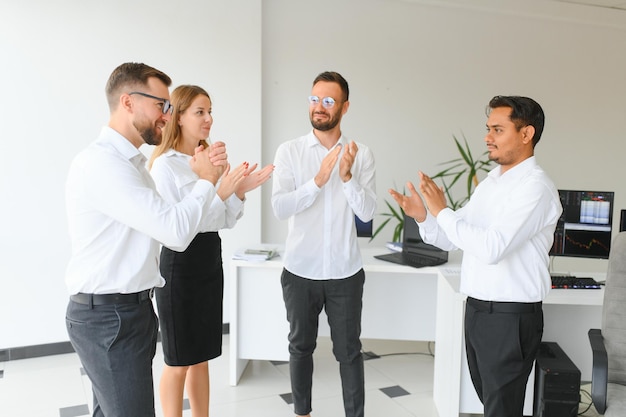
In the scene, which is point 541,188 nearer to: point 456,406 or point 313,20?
point 456,406

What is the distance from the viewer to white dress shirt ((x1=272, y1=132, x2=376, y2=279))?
8.61ft

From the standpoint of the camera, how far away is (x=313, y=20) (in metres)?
4.86

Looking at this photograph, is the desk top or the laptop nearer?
the desk top

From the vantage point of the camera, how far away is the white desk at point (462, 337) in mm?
2900

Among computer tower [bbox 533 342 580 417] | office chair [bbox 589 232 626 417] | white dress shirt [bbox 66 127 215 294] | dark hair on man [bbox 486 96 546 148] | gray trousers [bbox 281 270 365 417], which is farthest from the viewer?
computer tower [bbox 533 342 580 417]

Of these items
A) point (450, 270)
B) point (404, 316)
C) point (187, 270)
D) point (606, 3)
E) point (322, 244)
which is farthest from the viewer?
point (606, 3)

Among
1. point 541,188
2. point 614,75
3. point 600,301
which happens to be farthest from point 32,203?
point 614,75

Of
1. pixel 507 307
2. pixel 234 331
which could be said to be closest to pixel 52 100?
pixel 234 331

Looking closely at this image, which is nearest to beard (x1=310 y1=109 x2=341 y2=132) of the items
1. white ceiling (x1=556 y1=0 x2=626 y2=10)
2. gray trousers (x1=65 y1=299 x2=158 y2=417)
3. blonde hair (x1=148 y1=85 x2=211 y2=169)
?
blonde hair (x1=148 y1=85 x2=211 y2=169)

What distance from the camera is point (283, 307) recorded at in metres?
3.64

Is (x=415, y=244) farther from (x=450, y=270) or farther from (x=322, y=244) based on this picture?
(x=322, y=244)

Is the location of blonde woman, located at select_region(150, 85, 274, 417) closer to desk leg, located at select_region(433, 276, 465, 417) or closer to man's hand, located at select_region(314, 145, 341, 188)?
man's hand, located at select_region(314, 145, 341, 188)

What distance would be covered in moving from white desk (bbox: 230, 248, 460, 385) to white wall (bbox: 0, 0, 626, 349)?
1.08m

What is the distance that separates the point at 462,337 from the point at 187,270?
146 centimetres
